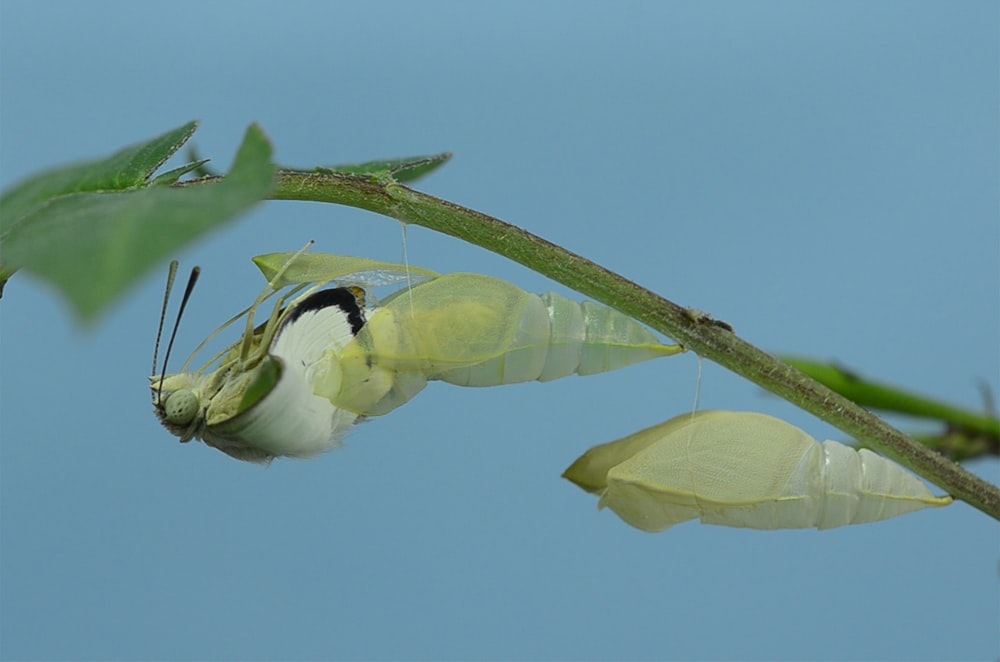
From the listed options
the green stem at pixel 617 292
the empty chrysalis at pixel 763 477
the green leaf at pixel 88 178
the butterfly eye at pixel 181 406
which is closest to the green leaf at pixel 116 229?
the green leaf at pixel 88 178

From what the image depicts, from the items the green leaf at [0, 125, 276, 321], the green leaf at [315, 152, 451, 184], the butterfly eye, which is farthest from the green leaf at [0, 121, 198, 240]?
the butterfly eye

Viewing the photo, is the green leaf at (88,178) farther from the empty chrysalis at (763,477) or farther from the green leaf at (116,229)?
the empty chrysalis at (763,477)

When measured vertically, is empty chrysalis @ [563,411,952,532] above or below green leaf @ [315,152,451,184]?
below

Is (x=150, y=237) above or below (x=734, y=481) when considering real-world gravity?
above

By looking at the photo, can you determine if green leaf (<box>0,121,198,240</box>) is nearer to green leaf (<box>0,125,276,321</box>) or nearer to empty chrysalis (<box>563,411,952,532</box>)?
green leaf (<box>0,125,276,321</box>)

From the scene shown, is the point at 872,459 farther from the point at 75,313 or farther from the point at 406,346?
the point at 75,313

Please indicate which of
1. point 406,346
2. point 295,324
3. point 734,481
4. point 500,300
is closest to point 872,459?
point 734,481
